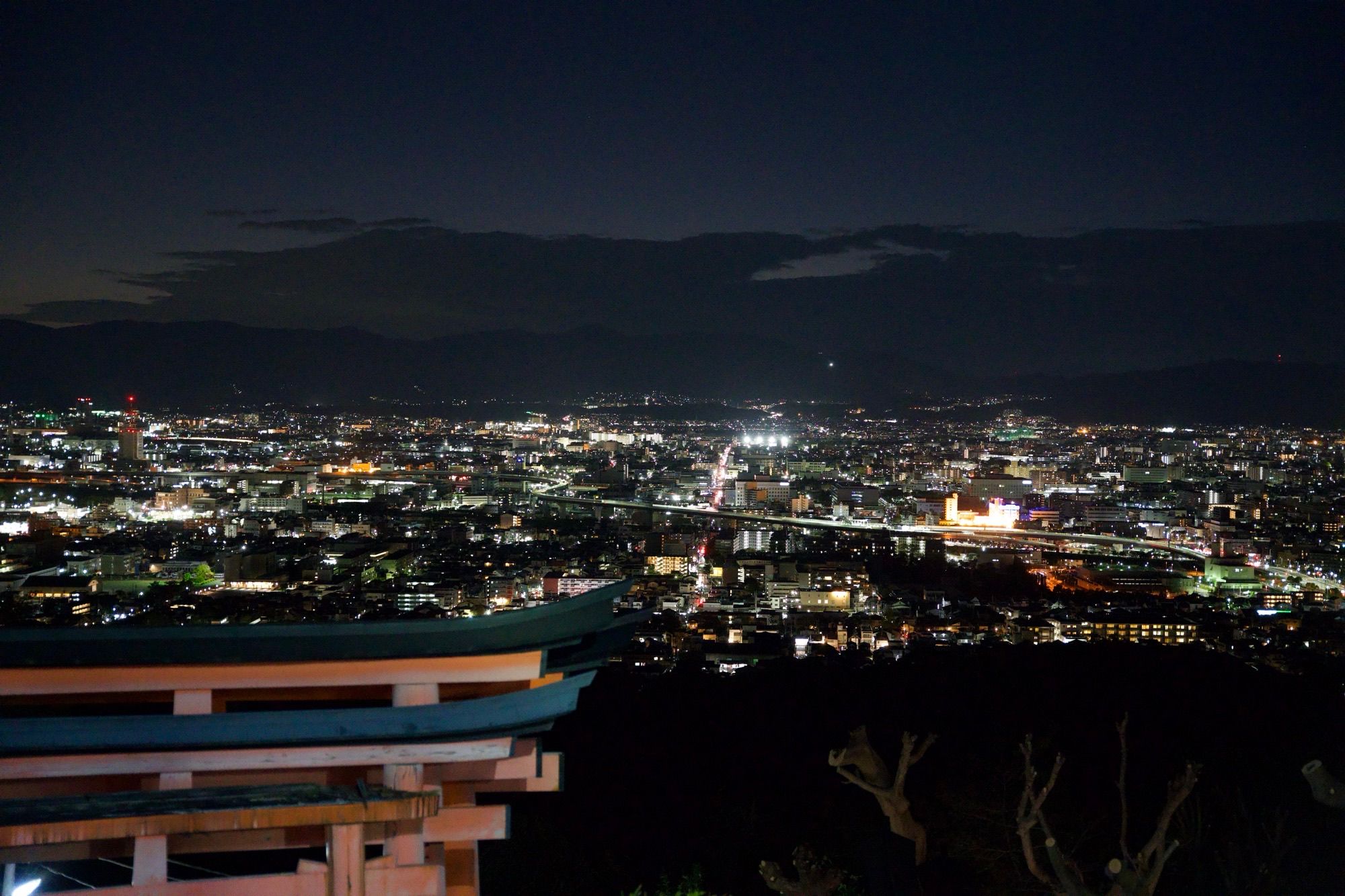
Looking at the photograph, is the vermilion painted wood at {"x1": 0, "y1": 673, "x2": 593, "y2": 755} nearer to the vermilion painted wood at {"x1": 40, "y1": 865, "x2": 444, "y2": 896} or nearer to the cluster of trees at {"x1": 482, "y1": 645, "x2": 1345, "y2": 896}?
the vermilion painted wood at {"x1": 40, "y1": 865, "x2": 444, "y2": 896}

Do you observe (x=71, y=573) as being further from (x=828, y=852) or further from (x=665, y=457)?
(x=665, y=457)

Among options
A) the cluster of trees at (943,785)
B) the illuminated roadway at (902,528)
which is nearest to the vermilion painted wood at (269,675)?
the cluster of trees at (943,785)

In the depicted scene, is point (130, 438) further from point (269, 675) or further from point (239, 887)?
point (239, 887)

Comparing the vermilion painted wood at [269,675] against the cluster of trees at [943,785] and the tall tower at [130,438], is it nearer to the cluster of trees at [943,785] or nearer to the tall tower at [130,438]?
the cluster of trees at [943,785]

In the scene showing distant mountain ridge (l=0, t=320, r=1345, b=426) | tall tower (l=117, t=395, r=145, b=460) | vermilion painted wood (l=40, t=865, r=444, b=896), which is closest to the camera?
vermilion painted wood (l=40, t=865, r=444, b=896)

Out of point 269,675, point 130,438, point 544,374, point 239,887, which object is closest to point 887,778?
Result: point 269,675

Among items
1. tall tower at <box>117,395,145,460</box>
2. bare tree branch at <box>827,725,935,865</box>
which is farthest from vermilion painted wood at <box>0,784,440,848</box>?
tall tower at <box>117,395,145,460</box>
